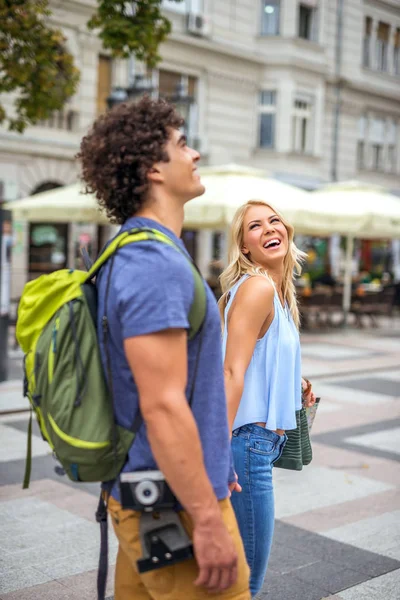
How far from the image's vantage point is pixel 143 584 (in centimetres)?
208

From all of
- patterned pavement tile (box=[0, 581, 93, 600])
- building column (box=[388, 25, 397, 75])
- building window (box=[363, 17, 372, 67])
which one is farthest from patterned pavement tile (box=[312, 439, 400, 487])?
building column (box=[388, 25, 397, 75])

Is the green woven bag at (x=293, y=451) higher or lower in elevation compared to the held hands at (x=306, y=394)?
lower

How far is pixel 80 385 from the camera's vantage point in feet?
6.24

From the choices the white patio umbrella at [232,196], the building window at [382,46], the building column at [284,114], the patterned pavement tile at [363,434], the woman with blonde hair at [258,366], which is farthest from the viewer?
the building window at [382,46]

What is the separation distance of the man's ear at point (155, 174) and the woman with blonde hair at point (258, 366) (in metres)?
0.79

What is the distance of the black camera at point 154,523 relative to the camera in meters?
1.91

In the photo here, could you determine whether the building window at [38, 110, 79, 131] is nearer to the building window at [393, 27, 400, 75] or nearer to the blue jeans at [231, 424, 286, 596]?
the building window at [393, 27, 400, 75]

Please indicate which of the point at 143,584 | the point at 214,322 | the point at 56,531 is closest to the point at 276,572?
the point at 56,531

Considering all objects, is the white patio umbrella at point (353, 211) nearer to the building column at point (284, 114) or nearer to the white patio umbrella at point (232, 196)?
the white patio umbrella at point (232, 196)

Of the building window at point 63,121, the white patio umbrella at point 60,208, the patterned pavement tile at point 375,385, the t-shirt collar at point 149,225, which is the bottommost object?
the patterned pavement tile at point 375,385

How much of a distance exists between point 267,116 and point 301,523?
75.5 feet

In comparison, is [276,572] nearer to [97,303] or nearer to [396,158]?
[97,303]

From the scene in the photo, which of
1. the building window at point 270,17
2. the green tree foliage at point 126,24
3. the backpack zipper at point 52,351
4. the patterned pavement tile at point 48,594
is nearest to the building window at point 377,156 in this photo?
the building window at point 270,17

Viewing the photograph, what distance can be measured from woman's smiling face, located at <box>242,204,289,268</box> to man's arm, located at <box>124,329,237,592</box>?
1231mm
